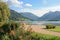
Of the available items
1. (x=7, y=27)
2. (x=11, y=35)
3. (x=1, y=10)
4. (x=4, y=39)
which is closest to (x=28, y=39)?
(x=11, y=35)

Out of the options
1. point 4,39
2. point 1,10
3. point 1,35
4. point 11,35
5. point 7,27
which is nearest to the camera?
point 11,35

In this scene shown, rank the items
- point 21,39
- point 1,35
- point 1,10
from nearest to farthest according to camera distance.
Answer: point 21,39
point 1,35
point 1,10

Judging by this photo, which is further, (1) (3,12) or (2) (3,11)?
(1) (3,12)

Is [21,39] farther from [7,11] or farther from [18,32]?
[7,11]

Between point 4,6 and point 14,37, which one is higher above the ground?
point 4,6

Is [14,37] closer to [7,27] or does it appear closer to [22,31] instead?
[22,31]

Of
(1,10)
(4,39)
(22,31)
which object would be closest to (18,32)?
(22,31)

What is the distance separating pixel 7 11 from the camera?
40281 millimetres

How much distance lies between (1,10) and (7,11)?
247 cm

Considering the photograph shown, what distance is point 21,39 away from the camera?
906cm

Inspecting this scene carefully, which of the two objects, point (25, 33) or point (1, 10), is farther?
point (1, 10)

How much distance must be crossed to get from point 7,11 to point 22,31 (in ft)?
102

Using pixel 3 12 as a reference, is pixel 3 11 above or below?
above

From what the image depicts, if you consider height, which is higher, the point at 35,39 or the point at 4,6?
the point at 4,6
